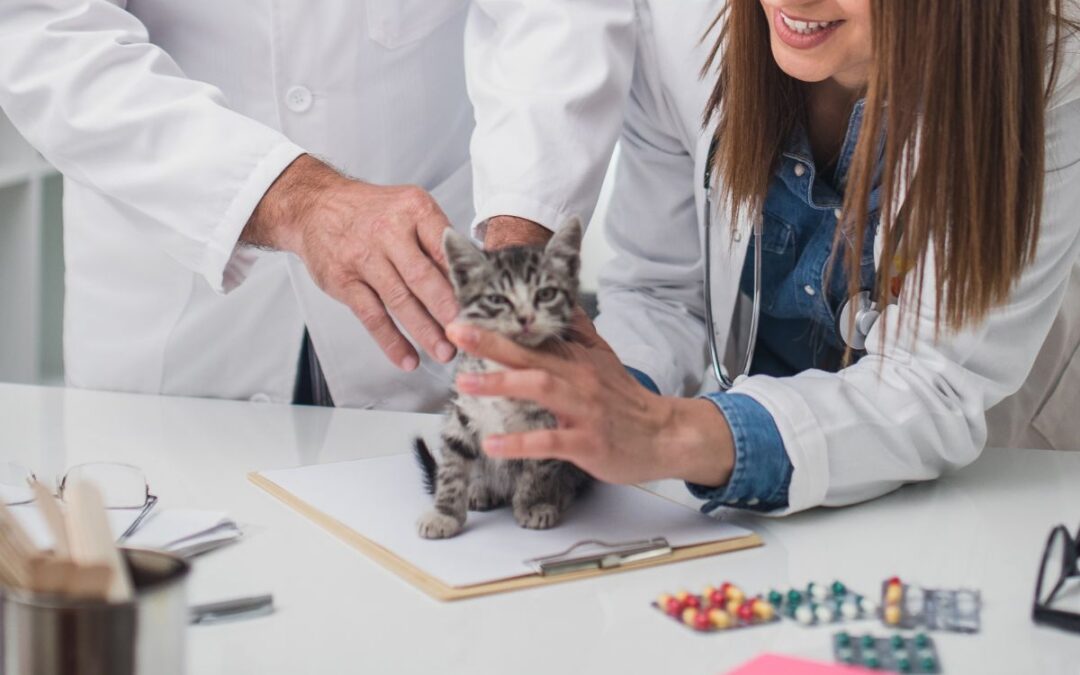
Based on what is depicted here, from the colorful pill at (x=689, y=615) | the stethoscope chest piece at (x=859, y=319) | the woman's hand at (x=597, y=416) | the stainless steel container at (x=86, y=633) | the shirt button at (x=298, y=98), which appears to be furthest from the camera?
the shirt button at (x=298, y=98)

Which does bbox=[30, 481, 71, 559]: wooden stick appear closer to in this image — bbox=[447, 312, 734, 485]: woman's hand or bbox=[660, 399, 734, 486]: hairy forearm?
bbox=[447, 312, 734, 485]: woman's hand

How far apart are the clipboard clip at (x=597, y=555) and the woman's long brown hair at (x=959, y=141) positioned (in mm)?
378

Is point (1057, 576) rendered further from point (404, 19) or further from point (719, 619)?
point (404, 19)

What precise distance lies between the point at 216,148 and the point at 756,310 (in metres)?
0.76

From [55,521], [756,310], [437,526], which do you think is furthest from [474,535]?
[756,310]

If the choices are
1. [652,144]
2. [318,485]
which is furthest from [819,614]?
[652,144]

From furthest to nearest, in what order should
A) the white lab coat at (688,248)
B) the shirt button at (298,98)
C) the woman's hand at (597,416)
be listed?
1. the shirt button at (298,98)
2. the white lab coat at (688,248)
3. the woman's hand at (597,416)

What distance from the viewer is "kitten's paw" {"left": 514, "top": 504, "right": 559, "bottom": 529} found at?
3.83 ft

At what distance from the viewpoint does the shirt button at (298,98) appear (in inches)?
64.9

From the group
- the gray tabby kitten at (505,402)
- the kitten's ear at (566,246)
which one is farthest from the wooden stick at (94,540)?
the kitten's ear at (566,246)

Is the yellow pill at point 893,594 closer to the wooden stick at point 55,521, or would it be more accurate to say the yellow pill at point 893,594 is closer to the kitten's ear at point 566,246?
the kitten's ear at point 566,246

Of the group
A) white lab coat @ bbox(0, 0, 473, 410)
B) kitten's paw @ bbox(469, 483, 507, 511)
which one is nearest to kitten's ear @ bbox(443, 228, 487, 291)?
kitten's paw @ bbox(469, 483, 507, 511)

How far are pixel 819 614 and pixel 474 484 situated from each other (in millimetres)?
421

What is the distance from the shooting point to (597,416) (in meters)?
1.10
